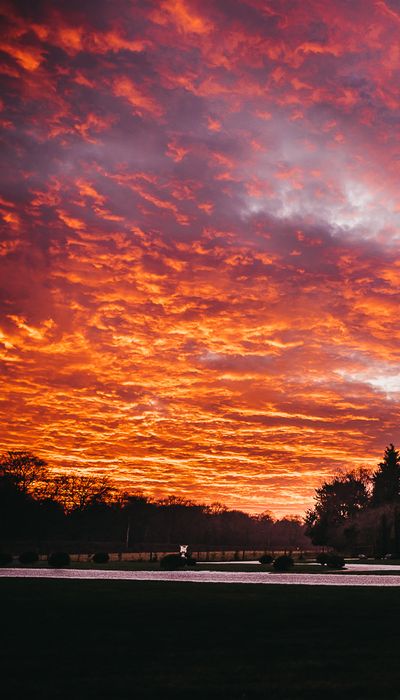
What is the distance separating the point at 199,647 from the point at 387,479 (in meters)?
104

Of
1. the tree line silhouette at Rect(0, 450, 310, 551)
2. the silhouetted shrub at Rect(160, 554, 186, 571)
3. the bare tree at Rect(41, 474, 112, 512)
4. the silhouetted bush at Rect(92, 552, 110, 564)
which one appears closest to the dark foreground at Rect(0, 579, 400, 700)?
the silhouetted shrub at Rect(160, 554, 186, 571)

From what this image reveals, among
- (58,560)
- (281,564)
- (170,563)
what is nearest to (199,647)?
(281,564)

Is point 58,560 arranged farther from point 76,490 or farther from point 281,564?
point 76,490

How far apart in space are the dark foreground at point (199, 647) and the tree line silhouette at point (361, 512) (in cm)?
5334

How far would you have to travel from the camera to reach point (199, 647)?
12781mm

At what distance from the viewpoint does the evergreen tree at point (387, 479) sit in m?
105

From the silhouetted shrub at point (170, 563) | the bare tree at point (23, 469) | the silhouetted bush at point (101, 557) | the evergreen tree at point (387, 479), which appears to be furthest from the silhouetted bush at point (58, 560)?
the evergreen tree at point (387, 479)

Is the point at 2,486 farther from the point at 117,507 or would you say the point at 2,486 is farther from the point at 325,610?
the point at 325,610

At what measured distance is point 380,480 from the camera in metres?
111

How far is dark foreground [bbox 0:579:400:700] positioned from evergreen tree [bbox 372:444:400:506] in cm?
8575

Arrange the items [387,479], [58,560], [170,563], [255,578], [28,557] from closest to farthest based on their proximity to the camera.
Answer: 1. [255,578]
2. [170,563]
3. [58,560]
4. [28,557]
5. [387,479]

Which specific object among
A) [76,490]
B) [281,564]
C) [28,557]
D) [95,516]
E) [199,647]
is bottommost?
[199,647]

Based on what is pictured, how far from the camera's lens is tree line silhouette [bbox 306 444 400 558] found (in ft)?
Answer: 241

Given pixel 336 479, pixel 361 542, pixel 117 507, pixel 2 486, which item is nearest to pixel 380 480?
pixel 336 479
